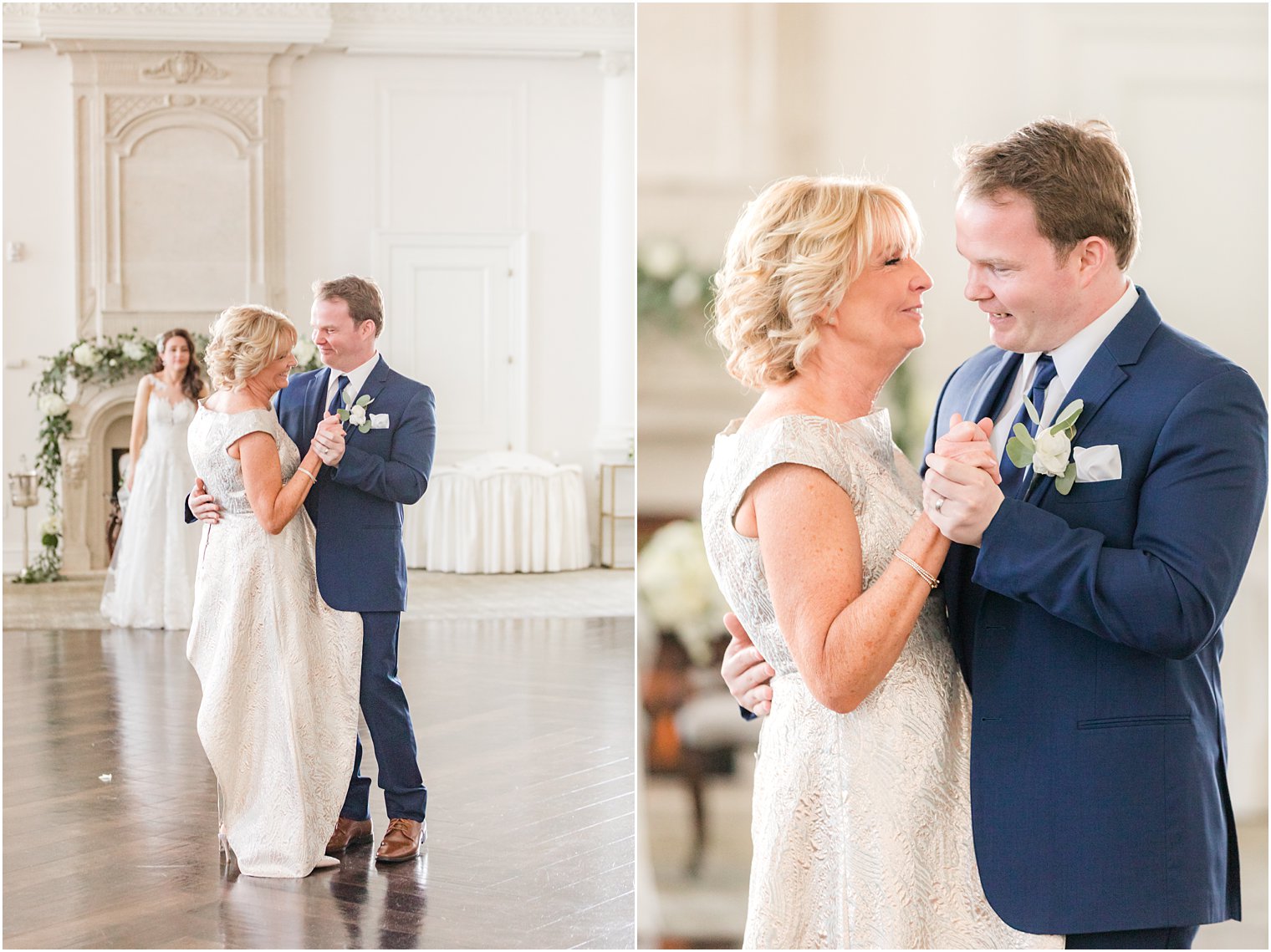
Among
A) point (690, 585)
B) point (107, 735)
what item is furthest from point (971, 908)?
point (107, 735)

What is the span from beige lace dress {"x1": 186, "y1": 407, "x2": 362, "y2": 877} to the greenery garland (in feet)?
23.3

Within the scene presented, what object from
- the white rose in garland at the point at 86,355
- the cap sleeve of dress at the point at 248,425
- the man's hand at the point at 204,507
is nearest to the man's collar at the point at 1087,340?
the cap sleeve of dress at the point at 248,425

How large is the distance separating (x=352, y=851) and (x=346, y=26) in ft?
33.8

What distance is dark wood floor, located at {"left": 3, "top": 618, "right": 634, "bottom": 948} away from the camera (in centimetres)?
344

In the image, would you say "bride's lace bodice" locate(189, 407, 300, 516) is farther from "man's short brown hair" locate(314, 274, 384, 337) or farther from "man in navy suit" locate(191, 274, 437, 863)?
"man's short brown hair" locate(314, 274, 384, 337)

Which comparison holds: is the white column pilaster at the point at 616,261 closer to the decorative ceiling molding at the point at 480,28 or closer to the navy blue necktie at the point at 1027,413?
the decorative ceiling molding at the point at 480,28

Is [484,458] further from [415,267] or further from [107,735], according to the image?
[107,735]

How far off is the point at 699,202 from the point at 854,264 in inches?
53.6

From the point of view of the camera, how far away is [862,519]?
172cm

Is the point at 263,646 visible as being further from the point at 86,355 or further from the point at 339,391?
the point at 86,355

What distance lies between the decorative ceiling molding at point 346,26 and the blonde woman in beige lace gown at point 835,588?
11450 millimetres

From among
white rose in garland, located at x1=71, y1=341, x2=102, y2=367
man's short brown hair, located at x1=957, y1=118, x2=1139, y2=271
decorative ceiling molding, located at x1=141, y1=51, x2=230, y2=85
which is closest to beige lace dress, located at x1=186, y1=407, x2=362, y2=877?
man's short brown hair, located at x1=957, y1=118, x2=1139, y2=271

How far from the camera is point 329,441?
12.7 ft

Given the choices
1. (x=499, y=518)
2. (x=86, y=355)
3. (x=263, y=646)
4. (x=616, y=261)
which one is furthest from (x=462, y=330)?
(x=263, y=646)
